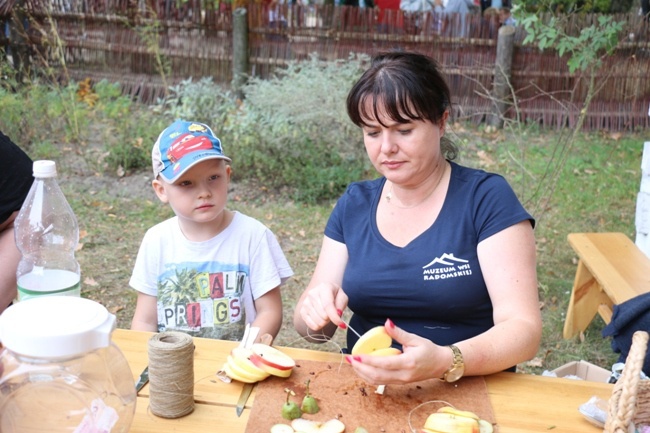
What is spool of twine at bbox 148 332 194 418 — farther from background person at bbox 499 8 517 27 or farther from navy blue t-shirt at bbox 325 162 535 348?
background person at bbox 499 8 517 27

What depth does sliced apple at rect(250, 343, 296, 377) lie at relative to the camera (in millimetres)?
1917

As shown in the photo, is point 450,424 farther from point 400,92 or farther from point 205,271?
point 205,271

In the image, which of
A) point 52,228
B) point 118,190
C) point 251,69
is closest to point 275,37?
point 251,69

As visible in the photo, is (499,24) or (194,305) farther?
(499,24)

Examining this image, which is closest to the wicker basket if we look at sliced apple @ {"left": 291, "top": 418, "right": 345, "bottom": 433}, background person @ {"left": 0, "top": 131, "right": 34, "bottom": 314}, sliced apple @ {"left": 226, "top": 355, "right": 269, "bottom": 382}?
sliced apple @ {"left": 291, "top": 418, "right": 345, "bottom": 433}

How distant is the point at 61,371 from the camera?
1365 millimetres

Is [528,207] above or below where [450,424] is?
below

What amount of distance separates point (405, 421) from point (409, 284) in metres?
0.59

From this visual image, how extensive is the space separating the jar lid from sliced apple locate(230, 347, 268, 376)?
2.04 ft

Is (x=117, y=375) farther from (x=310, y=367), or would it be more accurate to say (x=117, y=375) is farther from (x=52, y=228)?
(x=52, y=228)

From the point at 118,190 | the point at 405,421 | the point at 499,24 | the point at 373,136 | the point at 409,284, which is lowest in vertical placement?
the point at 118,190

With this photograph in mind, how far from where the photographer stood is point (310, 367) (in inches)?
79.7

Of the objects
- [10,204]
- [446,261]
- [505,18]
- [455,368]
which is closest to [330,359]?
[455,368]

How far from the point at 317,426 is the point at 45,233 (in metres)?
1.39
